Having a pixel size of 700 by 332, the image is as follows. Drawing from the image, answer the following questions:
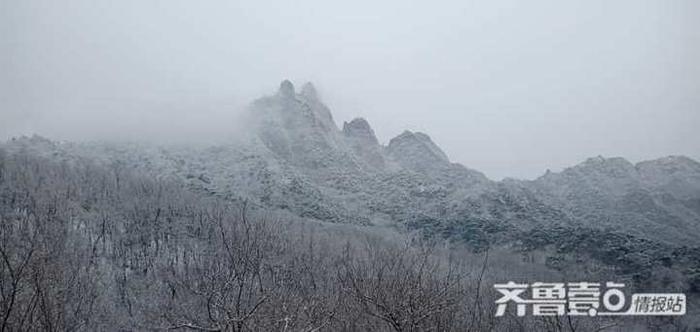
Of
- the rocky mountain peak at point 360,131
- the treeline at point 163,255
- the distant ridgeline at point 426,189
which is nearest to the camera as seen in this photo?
the treeline at point 163,255

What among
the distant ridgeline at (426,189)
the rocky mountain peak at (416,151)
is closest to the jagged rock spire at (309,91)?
the distant ridgeline at (426,189)

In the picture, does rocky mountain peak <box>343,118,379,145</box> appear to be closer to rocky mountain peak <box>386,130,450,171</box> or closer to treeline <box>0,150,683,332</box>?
rocky mountain peak <box>386,130,450,171</box>

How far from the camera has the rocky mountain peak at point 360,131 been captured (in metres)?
150

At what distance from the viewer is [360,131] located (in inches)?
6038

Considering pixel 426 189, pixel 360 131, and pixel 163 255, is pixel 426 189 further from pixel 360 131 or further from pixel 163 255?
pixel 163 255

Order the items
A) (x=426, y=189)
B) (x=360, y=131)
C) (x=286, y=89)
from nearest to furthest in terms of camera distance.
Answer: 1. (x=426, y=189)
2. (x=286, y=89)
3. (x=360, y=131)

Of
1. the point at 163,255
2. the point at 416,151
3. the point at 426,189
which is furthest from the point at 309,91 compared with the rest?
the point at 163,255

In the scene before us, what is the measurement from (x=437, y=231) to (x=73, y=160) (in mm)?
60135

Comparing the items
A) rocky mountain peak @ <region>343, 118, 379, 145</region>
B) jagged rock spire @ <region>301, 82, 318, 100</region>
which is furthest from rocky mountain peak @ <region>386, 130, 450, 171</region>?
jagged rock spire @ <region>301, 82, 318, 100</region>

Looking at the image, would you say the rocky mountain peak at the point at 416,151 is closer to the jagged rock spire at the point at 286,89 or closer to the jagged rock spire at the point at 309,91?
the jagged rock spire at the point at 309,91

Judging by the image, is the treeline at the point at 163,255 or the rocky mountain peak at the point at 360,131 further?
the rocky mountain peak at the point at 360,131

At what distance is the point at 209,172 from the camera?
9681 cm

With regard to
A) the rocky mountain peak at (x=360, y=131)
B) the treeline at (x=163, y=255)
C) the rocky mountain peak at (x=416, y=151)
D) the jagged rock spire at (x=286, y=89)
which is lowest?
the treeline at (x=163, y=255)

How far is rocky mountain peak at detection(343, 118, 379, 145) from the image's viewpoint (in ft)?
492
